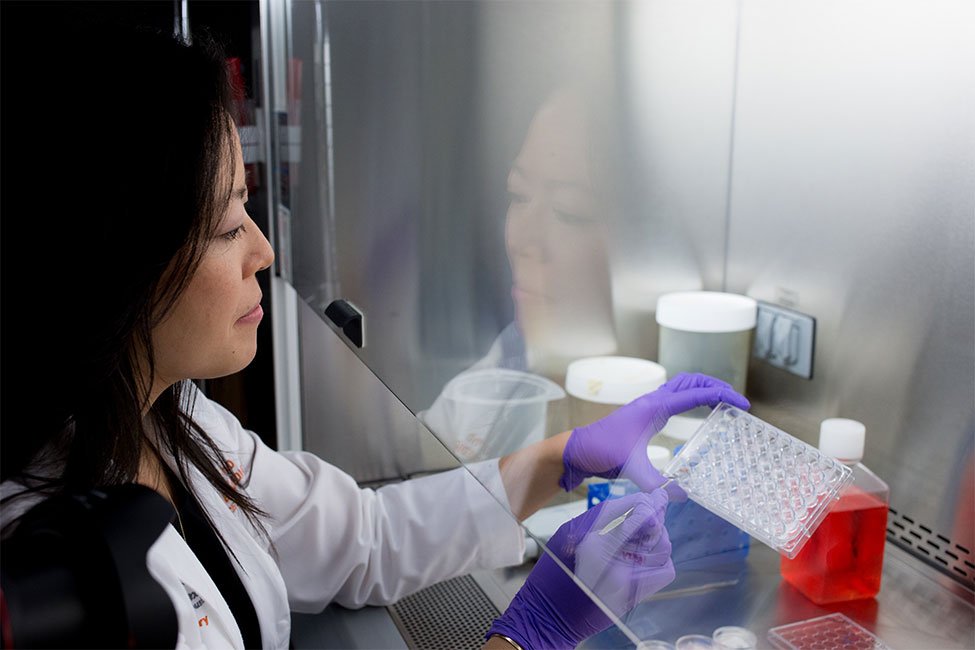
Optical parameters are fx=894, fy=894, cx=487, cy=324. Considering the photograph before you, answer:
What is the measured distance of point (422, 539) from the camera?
131 cm

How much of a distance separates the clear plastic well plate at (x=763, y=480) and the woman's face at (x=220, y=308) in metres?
0.49

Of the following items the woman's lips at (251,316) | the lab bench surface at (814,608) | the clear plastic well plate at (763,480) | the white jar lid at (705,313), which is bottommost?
the lab bench surface at (814,608)

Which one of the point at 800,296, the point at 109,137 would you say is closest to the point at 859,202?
the point at 800,296

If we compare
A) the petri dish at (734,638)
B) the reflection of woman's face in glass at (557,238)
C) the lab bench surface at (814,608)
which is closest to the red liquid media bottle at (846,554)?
the lab bench surface at (814,608)

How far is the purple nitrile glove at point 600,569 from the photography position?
2.26 ft

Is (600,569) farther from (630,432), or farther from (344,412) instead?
(344,412)

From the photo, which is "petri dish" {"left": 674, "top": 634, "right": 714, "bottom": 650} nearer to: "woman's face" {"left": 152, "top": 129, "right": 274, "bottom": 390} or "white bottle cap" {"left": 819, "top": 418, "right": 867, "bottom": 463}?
"white bottle cap" {"left": 819, "top": 418, "right": 867, "bottom": 463}

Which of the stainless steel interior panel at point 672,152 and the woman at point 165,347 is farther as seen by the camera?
the stainless steel interior panel at point 672,152

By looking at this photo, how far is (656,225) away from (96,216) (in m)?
0.76

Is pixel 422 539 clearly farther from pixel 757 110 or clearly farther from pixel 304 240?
pixel 757 110

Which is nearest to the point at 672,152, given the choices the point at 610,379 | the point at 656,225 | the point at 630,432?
the point at 656,225

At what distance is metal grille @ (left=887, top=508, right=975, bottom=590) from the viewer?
1.02 m

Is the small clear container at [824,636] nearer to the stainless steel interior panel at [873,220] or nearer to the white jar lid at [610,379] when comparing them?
the stainless steel interior panel at [873,220]

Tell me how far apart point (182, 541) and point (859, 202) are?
3.09 feet
